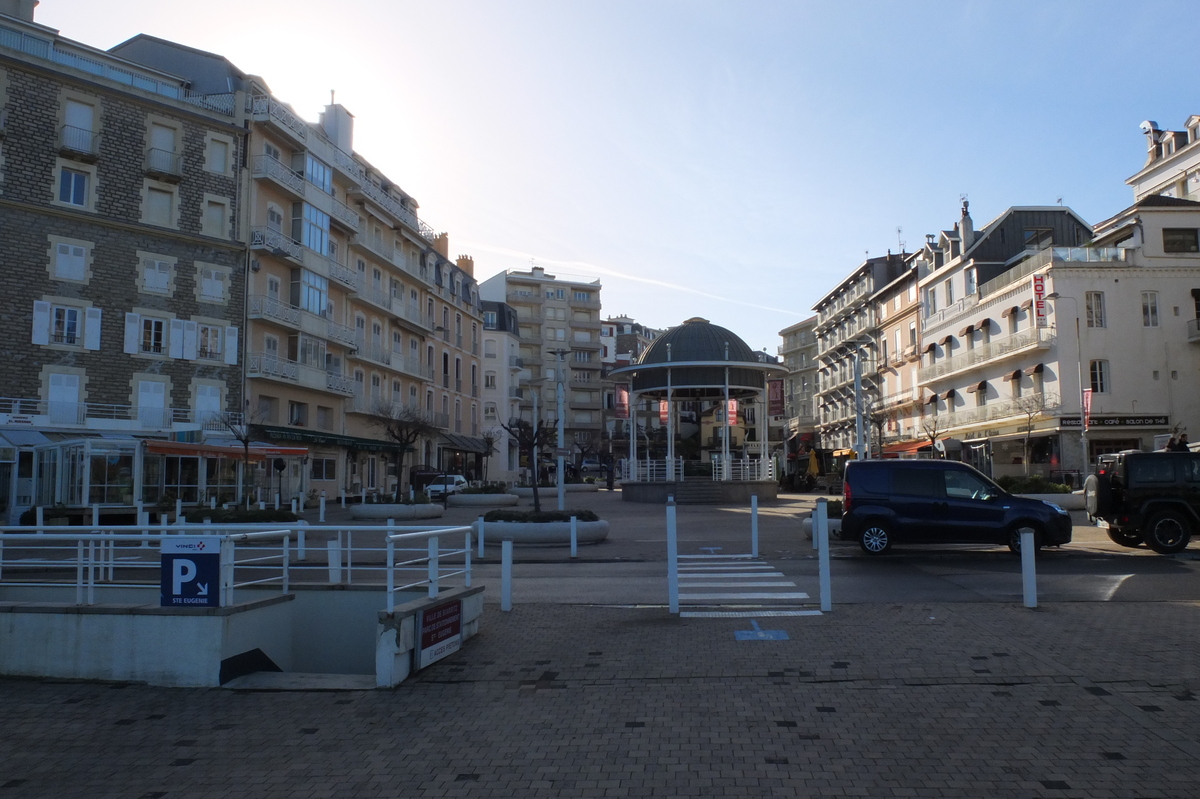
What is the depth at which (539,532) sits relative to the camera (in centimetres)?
2061

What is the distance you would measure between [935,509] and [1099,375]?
103 feet

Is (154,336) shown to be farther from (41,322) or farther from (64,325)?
(41,322)

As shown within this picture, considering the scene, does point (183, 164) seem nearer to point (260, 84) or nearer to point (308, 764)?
point (260, 84)

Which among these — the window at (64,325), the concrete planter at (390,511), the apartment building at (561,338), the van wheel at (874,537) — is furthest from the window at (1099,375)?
the apartment building at (561,338)

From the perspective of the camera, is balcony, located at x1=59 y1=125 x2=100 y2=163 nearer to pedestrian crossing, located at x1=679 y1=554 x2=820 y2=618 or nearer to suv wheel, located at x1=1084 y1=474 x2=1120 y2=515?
pedestrian crossing, located at x1=679 y1=554 x2=820 y2=618

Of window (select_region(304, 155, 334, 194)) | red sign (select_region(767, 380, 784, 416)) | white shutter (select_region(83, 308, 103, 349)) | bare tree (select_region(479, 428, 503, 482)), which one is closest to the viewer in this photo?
white shutter (select_region(83, 308, 103, 349))

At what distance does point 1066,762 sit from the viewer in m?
5.11

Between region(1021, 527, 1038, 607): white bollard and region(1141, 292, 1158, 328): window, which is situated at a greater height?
region(1141, 292, 1158, 328): window

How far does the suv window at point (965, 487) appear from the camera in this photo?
15.5m

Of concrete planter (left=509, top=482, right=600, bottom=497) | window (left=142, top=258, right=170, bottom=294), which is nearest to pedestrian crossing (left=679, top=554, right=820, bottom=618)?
window (left=142, top=258, right=170, bottom=294)

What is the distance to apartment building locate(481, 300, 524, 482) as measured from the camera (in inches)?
3022

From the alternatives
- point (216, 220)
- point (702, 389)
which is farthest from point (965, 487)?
point (216, 220)

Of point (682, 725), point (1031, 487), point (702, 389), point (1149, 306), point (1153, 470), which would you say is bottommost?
point (682, 725)

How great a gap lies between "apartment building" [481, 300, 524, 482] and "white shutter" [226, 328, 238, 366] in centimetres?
3834
